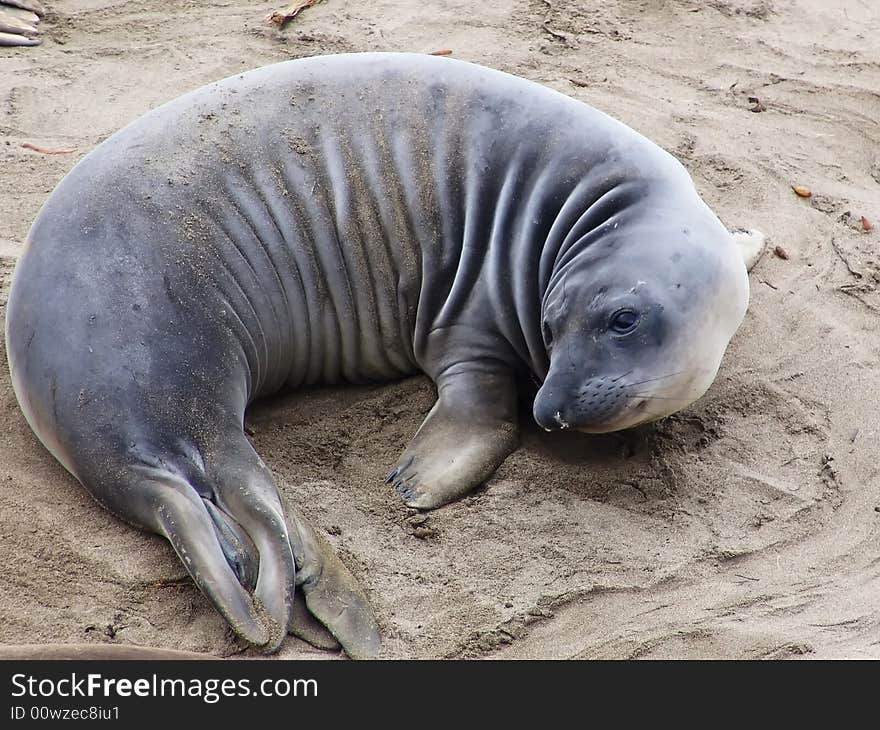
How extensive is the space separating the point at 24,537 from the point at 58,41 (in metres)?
3.60

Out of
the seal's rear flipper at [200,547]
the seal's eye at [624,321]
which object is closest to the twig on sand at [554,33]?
the seal's eye at [624,321]

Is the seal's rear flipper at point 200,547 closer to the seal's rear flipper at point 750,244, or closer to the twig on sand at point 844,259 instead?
the seal's rear flipper at point 750,244

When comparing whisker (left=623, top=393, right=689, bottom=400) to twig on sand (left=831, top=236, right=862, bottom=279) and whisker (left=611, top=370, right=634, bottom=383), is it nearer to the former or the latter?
whisker (left=611, top=370, right=634, bottom=383)

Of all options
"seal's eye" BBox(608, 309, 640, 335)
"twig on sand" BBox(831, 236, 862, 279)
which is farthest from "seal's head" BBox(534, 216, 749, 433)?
"twig on sand" BBox(831, 236, 862, 279)

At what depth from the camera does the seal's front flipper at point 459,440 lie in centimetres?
373

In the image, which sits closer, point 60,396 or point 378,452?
point 60,396

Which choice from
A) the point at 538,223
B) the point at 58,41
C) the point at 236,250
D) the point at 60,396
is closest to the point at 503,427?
the point at 538,223

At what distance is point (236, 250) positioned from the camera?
150 inches

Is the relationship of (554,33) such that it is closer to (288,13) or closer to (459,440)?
(288,13)

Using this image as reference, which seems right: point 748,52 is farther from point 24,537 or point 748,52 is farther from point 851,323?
point 24,537

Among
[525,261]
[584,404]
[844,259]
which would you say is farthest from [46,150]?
[844,259]

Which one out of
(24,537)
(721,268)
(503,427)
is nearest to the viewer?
(24,537)

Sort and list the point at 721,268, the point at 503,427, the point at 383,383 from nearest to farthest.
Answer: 1. the point at 721,268
2. the point at 503,427
3. the point at 383,383

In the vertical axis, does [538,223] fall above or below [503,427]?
above
